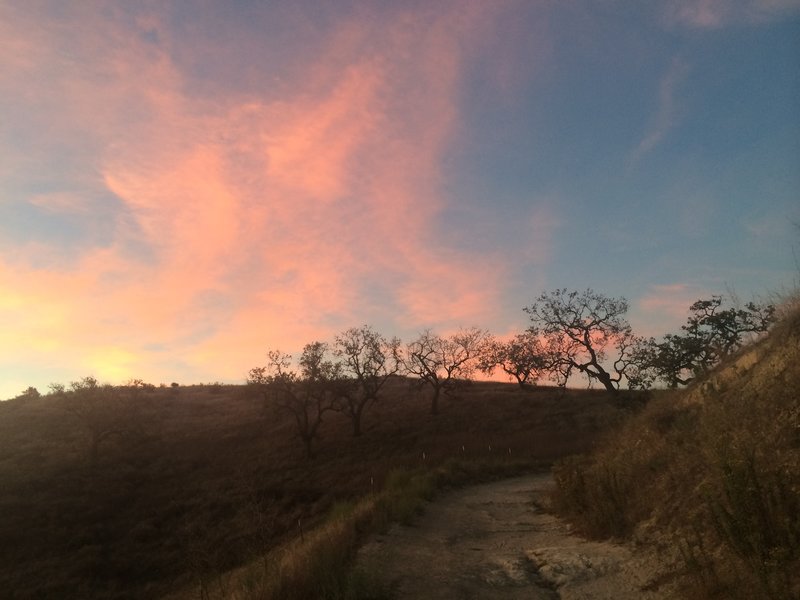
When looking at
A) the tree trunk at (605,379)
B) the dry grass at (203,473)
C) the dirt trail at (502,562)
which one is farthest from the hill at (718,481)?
the tree trunk at (605,379)

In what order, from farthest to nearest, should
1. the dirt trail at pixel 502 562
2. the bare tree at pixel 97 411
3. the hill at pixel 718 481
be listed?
the bare tree at pixel 97 411, the dirt trail at pixel 502 562, the hill at pixel 718 481

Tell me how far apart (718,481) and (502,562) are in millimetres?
4161

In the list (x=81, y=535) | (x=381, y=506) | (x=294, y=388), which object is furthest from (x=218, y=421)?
(x=381, y=506)

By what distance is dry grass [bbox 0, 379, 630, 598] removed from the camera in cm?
2554

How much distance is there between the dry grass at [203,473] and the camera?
25541 mm

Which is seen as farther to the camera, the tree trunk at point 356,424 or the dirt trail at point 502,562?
the tree trunk at point 356,424

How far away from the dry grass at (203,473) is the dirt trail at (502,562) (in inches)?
62.1

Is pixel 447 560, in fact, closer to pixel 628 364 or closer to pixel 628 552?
pixel 628 552

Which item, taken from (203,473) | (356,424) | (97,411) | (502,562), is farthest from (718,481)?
(97,411)

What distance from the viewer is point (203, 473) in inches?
1617

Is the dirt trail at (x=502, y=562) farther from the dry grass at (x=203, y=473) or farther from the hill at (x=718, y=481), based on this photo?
the dry grass at (x=203, y=473)

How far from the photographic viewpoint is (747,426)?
30.5ft

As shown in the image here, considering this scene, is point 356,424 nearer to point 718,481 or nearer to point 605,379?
point 605,379

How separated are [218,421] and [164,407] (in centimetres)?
1204
